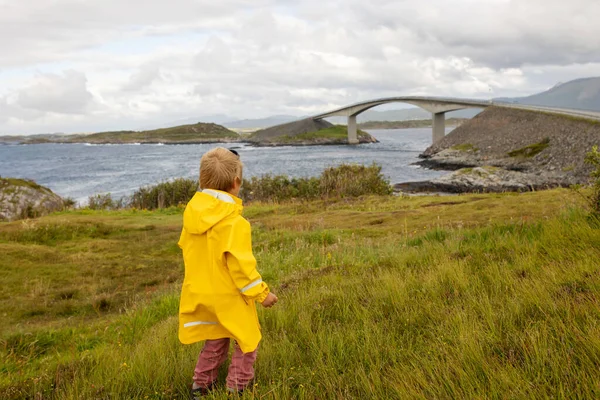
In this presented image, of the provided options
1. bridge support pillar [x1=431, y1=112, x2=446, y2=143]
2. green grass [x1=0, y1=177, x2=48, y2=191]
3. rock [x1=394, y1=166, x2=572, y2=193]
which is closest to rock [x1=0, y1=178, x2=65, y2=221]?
green grass [x1=0, y1=177, x2=48, y2=191]

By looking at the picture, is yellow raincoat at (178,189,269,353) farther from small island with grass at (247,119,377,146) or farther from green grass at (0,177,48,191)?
small island with grass at (247,119,377,146)

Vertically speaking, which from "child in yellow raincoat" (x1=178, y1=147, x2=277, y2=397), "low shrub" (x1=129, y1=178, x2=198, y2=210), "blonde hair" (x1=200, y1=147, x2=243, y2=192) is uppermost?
"blonde hair" (x1=200, y1=147, x2=243, y2=192)

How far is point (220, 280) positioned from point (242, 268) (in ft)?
0.80

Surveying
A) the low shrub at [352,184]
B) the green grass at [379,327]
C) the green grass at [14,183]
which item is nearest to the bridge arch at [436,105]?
the low shrub at [352,184]

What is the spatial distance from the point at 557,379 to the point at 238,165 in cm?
228

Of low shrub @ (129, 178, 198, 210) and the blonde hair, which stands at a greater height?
the blonde hair

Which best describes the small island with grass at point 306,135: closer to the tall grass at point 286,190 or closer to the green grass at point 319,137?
the green grass at point 319,137

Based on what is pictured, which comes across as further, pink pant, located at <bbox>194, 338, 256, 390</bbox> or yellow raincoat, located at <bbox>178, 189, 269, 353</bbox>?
pink pant, located at <bbox>194, 338, 256, 390</bbox>

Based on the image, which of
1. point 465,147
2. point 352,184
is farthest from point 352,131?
point 352,184

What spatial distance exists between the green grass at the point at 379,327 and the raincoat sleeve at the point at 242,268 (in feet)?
1.88

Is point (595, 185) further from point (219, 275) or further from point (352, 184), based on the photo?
point (352, 184)

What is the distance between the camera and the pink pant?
304cm

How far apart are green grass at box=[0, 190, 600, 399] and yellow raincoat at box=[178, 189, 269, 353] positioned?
43 centimetres

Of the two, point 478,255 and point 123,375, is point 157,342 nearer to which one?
point 123,375
